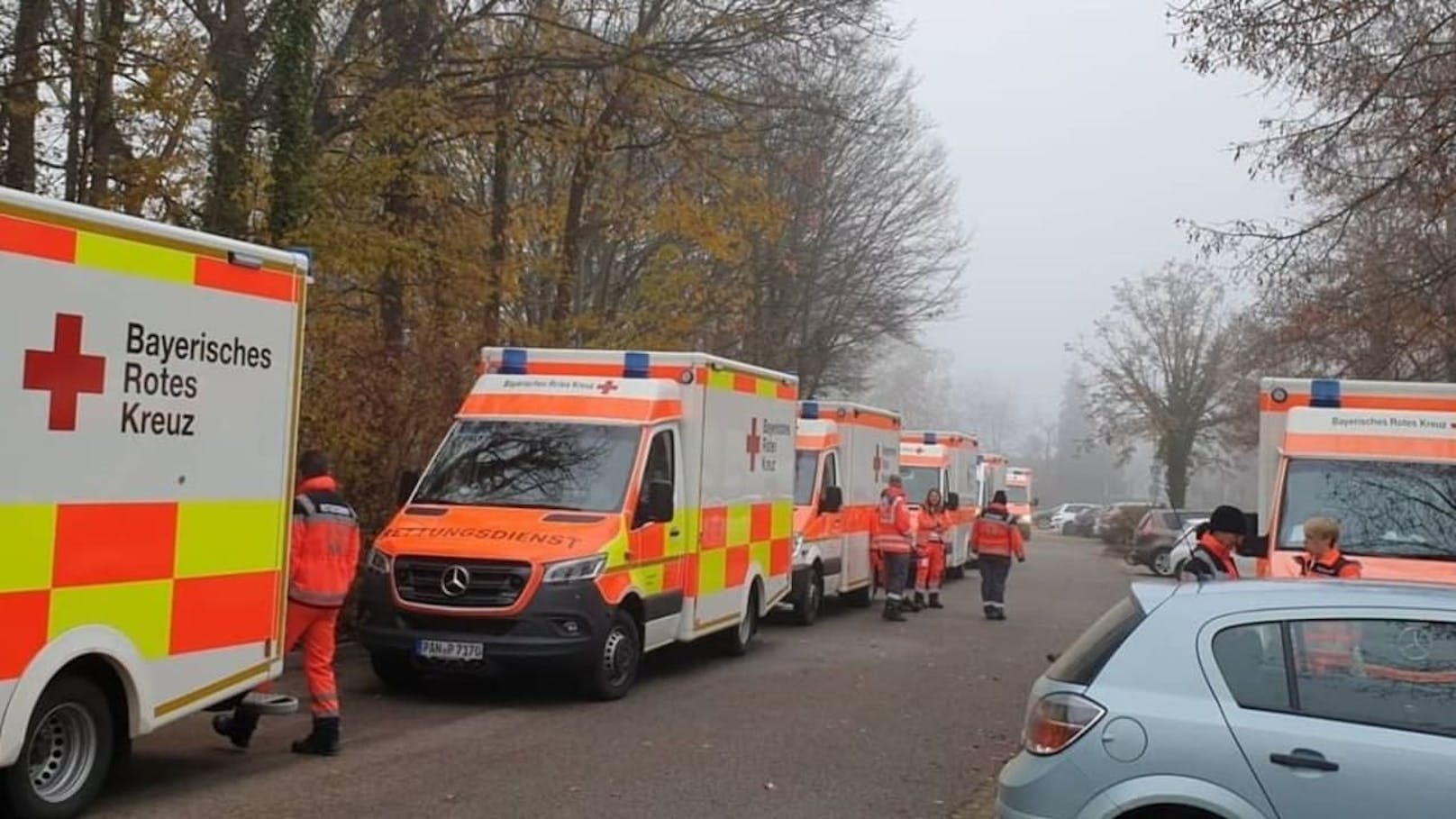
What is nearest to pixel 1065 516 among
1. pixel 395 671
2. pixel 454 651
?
pixel 395 671

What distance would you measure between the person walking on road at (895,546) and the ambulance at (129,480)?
11.4 meters

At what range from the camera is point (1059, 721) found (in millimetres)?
5480

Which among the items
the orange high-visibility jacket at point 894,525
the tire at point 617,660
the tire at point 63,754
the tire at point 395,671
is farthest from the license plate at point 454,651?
the orange high-visibility jacket at point 894,525

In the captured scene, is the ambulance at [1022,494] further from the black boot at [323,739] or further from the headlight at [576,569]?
the black boot at [323,739]

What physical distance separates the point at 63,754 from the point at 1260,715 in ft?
17.5

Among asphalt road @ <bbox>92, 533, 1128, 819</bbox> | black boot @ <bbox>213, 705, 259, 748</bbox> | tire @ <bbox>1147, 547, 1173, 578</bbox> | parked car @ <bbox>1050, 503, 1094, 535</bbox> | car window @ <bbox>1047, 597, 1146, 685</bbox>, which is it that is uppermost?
car window @ <bbox>1047, 597, 1146, 685</bbox>

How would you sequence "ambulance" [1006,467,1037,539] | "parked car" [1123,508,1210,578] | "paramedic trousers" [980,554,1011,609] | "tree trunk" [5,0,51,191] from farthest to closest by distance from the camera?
"ambulance" [1006,467,1037,539] → "parked car" [1123,508,1210,578] → "paramedic trousers" [980,554,1011,609] → "tree trunk" [5,0,51,191]

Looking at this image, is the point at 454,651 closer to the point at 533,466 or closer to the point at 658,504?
the point at 533,466

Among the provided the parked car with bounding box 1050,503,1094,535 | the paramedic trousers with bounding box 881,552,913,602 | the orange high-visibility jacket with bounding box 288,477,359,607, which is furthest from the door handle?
the parked car with bounding box 1050,503,1094,535

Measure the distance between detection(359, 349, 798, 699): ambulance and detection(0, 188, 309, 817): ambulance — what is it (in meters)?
2.34

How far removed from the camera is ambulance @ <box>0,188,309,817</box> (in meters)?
6.45

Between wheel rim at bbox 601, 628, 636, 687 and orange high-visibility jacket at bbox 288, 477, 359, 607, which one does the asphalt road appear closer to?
wheel rim at bbox 601, 628, 636, 687

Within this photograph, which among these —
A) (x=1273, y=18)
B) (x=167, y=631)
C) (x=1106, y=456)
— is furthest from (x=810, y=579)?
(x=1106, y=456)

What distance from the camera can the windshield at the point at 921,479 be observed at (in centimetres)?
2556
